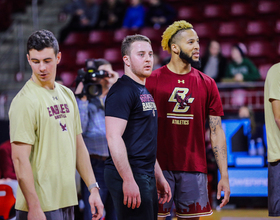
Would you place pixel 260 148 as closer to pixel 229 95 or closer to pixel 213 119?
pixel 229 95

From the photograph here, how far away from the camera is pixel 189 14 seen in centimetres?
920

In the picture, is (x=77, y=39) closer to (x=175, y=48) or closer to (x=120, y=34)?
(x=120, y=34)

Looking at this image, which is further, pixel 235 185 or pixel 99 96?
pixel 235 185

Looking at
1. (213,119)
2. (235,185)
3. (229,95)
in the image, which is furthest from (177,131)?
(229,95)

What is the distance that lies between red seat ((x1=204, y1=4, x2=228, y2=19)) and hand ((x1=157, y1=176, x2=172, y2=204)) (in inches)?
266

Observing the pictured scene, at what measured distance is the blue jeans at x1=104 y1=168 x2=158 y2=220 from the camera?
2.60 m

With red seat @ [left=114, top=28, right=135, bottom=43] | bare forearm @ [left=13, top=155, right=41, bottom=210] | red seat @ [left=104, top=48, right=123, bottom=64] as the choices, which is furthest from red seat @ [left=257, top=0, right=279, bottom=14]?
bare forearm @ [left=13, top=155, right=41, bottom=210]

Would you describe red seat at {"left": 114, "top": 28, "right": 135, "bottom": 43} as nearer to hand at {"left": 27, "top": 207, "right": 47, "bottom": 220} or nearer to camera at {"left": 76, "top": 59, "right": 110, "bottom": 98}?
camera at {"left": 76, "top": 59, "right": 110, "bottom": 98}

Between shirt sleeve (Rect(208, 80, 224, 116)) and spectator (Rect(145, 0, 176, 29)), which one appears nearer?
shirt sleeve (Rect(208, 80, 224, 116))

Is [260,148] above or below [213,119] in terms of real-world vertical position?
below

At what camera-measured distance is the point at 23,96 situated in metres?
2.27

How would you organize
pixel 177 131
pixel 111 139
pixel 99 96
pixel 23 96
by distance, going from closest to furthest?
pixel 23 96 < pixel 111 139 < pixel 177 131 < pixel 99 96

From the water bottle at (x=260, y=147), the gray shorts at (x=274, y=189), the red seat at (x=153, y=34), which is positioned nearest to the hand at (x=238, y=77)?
the water bottle at (x=260, y=147)

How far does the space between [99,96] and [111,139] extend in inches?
63.6
